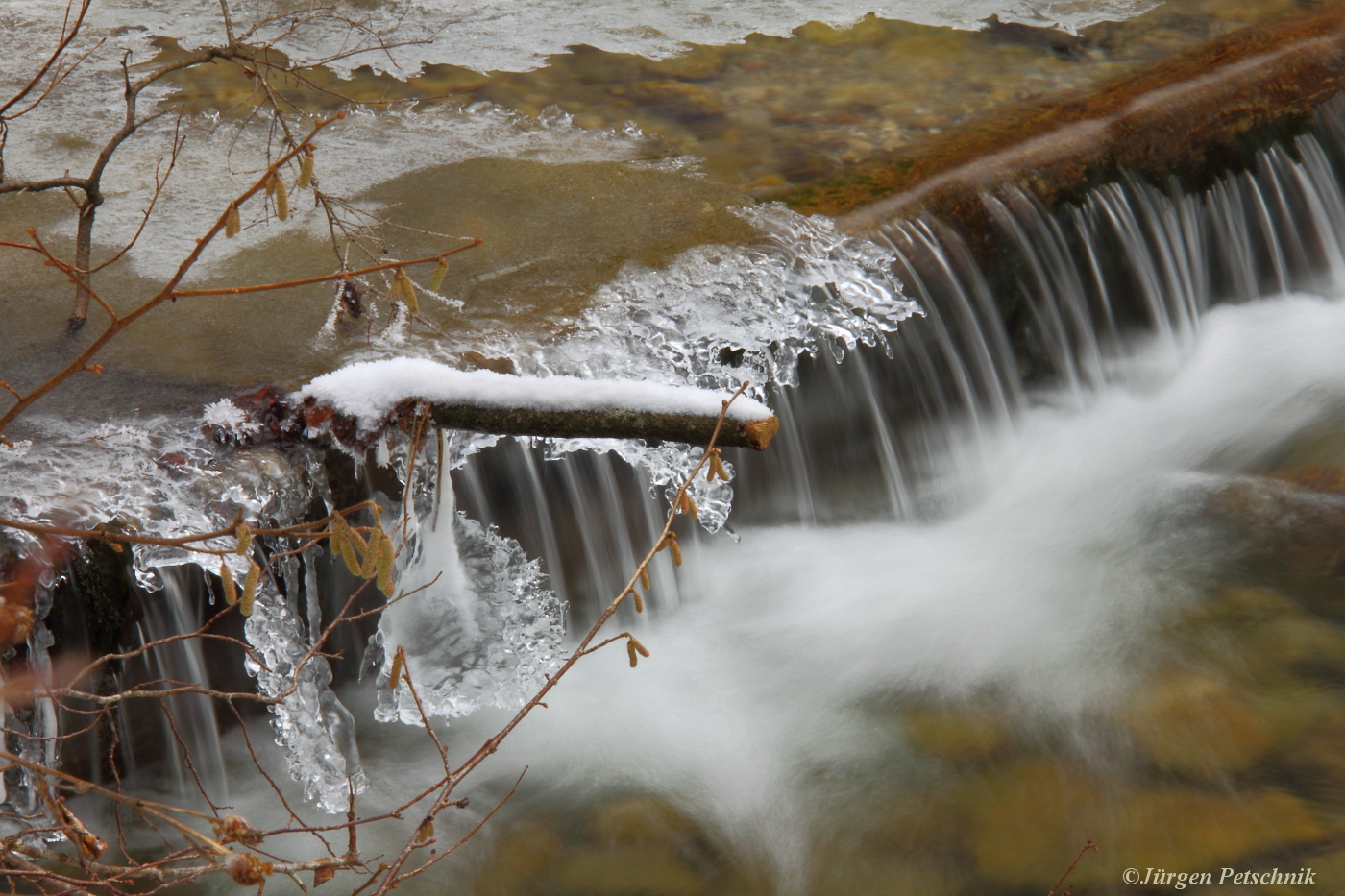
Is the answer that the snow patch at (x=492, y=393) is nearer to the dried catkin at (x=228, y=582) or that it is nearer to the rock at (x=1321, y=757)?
the dried catkin at (x=228, y=582)

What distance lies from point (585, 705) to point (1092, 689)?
1965 mm

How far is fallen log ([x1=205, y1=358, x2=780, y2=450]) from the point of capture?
10.1 feet

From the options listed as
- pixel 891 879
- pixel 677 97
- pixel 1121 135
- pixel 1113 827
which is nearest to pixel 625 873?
pixel 891 879

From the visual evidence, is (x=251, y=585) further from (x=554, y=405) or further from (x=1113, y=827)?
(x=1113, y=827)

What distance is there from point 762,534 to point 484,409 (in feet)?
7.24

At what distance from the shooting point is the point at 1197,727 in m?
4.18

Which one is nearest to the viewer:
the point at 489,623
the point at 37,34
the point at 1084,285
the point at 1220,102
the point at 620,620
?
the point at 489,623

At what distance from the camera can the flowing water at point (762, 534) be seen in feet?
12.7

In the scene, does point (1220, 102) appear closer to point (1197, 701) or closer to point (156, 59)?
point (1197, 701)

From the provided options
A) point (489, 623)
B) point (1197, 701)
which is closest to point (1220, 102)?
point (1197, 701)

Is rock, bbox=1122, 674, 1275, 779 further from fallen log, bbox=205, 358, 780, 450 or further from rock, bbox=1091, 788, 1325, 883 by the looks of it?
fallen log, bbox=205, 358, 780, 450

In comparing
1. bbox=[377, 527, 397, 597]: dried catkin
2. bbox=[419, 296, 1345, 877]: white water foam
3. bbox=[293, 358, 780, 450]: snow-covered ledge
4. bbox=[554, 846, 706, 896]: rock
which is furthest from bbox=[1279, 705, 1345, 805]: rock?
bbox=[377, 527, 397, 597]: dried catkin

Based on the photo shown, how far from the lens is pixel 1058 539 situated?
524 centimetres

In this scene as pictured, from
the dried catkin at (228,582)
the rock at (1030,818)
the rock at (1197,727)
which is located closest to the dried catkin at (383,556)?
the dried catkin at (228,582)
